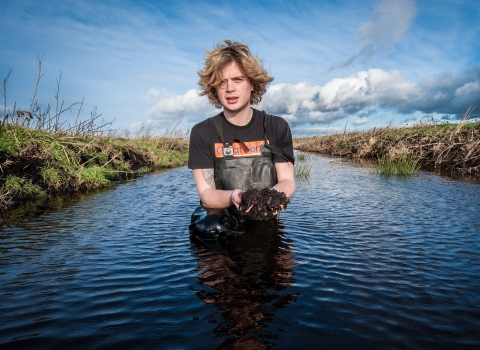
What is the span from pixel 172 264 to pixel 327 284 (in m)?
1.56

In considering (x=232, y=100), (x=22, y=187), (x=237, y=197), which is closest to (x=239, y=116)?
(x=232, y=100)

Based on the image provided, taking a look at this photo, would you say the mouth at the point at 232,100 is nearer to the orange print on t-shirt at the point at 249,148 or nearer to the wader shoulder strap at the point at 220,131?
the wader shoulder strap at the point at 220,131

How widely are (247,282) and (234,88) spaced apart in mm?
2431

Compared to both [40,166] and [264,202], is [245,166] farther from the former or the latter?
[40,166]

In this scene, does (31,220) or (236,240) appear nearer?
(236,240)

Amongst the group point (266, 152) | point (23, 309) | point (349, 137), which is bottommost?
point (23, 309)

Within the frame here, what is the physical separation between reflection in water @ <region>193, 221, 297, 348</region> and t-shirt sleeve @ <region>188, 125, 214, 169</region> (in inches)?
41.5

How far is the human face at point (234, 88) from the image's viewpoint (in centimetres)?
416

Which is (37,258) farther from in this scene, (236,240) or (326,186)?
(326,186)

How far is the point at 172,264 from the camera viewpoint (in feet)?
11.2

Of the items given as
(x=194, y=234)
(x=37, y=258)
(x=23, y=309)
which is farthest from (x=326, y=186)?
(x=23, y=309)

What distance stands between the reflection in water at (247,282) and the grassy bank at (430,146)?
832 cm

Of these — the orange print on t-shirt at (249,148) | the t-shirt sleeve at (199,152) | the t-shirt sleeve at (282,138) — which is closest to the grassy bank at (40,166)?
the t-shirt sleeve at (199,152)

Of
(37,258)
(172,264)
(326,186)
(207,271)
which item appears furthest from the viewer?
(326,186)
